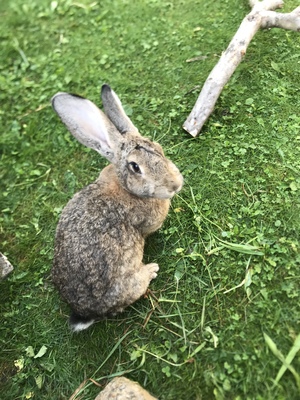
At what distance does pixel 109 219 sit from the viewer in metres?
3.73

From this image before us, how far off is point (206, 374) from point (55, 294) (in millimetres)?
1693

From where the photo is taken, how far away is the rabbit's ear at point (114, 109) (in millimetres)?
4031

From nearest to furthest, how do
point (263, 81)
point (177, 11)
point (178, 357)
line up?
point (178, 357)
point (263, 81)
point (177, 11)

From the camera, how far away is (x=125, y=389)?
3.30m

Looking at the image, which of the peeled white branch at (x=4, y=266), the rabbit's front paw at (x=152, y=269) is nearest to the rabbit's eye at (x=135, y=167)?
the rabbit's front paw at (x=152, y=269)

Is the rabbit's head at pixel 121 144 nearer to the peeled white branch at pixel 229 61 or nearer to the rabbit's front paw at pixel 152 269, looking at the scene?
the rabbit's front paw at pixel 152 269

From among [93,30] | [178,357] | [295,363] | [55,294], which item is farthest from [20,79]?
[295,363]

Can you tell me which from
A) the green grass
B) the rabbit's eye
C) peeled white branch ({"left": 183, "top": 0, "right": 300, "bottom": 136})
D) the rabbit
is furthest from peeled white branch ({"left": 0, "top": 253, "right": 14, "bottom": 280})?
peeled white branch ({"left": 183, "top": 0, "right": 300, "bottom": 136})

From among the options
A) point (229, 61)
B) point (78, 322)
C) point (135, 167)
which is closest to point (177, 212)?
point (135, 167)

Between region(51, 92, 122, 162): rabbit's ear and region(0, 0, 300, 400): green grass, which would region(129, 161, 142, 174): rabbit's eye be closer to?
region(51, 92, 122, 162): rabbit's ear

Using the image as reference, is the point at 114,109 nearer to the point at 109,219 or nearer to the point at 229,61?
the point at 109,219

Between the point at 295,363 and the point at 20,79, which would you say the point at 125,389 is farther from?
the point at 20,79

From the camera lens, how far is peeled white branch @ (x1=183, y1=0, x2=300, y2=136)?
450cm

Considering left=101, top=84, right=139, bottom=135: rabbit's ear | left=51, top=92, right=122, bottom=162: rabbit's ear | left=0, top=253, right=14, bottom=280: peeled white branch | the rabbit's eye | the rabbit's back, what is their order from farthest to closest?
left=0, top=253, right=14, bottom=280: peeled white branch
left=101, top=84, right=139, bottom=135: rabbit's ear
left=51, top=92, right=122, bottom=162: rabbit's ear
the rabbit's eye
the rabbit's back
